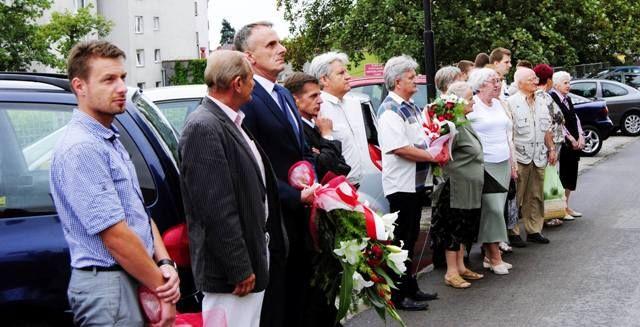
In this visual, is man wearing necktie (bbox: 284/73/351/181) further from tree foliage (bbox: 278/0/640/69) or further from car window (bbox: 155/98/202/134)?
tree foliage (bbox: 278/0/640/69)

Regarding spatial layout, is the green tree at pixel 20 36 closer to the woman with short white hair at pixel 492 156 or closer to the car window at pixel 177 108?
the car window at pixel 177 108

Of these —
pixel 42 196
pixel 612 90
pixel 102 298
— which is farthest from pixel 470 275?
pixel 612 90

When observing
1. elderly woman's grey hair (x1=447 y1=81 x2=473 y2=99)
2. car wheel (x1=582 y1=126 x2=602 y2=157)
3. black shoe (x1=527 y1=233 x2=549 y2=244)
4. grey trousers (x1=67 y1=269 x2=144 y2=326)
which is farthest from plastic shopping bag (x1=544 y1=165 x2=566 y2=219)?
car wheel (x1=582 y1=126 x2=602 y2=157)

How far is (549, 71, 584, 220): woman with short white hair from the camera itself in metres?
10.7

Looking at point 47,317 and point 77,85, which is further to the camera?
point 47,317

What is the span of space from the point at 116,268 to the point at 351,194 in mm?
1581

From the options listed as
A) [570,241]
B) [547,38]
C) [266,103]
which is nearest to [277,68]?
[266,103]

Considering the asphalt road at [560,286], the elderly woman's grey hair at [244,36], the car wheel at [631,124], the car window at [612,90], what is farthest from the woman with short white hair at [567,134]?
the car wheel at [631,124]

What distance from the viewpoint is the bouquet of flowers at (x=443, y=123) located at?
23.0 ft

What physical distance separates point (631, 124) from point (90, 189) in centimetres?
2277

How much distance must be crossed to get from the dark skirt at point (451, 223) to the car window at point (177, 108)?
245cm

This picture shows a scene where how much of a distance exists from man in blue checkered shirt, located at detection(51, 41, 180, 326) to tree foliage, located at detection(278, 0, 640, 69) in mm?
21616

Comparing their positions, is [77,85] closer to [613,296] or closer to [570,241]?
[613,296]

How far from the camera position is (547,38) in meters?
26.0
